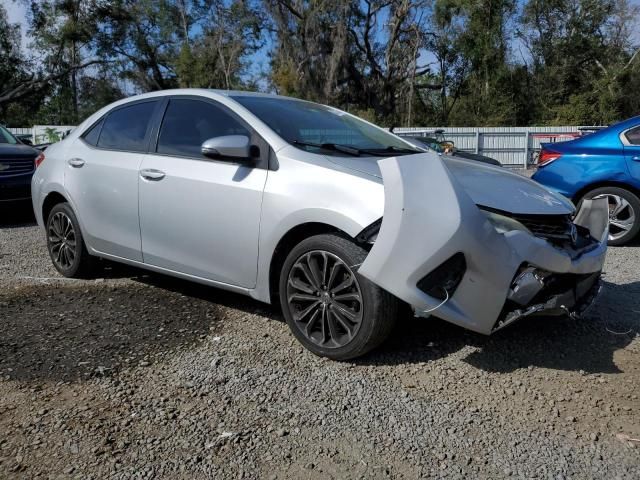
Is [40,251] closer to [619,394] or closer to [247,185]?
[247,185]

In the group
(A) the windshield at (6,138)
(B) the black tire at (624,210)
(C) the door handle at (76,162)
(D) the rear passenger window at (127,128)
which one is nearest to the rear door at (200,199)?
(D) the rear passenger window at (127,128)

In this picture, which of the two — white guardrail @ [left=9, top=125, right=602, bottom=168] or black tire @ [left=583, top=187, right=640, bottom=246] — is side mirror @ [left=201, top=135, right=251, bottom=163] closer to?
black tire @ [left=583, top=187, right=640, bottom=246]

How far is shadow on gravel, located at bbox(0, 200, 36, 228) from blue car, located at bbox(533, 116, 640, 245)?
7334 mm

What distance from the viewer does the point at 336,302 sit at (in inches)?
132

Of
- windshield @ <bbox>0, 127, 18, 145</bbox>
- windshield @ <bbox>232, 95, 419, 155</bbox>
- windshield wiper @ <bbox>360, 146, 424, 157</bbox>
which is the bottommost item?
windshield @ <bbox>0, 127, 18, 145</bbox>

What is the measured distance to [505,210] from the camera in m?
3.17

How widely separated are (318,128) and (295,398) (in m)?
1.92

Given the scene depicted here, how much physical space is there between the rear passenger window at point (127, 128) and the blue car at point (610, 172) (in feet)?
14.4

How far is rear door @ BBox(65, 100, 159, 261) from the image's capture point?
446 centimetres

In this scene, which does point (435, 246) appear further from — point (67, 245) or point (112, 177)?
point (67, 245)

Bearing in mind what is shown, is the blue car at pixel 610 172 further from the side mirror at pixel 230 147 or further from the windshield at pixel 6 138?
the windshield at pixel 6 138

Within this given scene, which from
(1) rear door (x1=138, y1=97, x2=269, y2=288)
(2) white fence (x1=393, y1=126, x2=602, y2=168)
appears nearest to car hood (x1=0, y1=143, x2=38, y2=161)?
(1) rear door (x1=138, y1=97, x2=269, y2=288)

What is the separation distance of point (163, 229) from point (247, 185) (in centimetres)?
87

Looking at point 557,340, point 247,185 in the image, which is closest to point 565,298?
point 557,340
